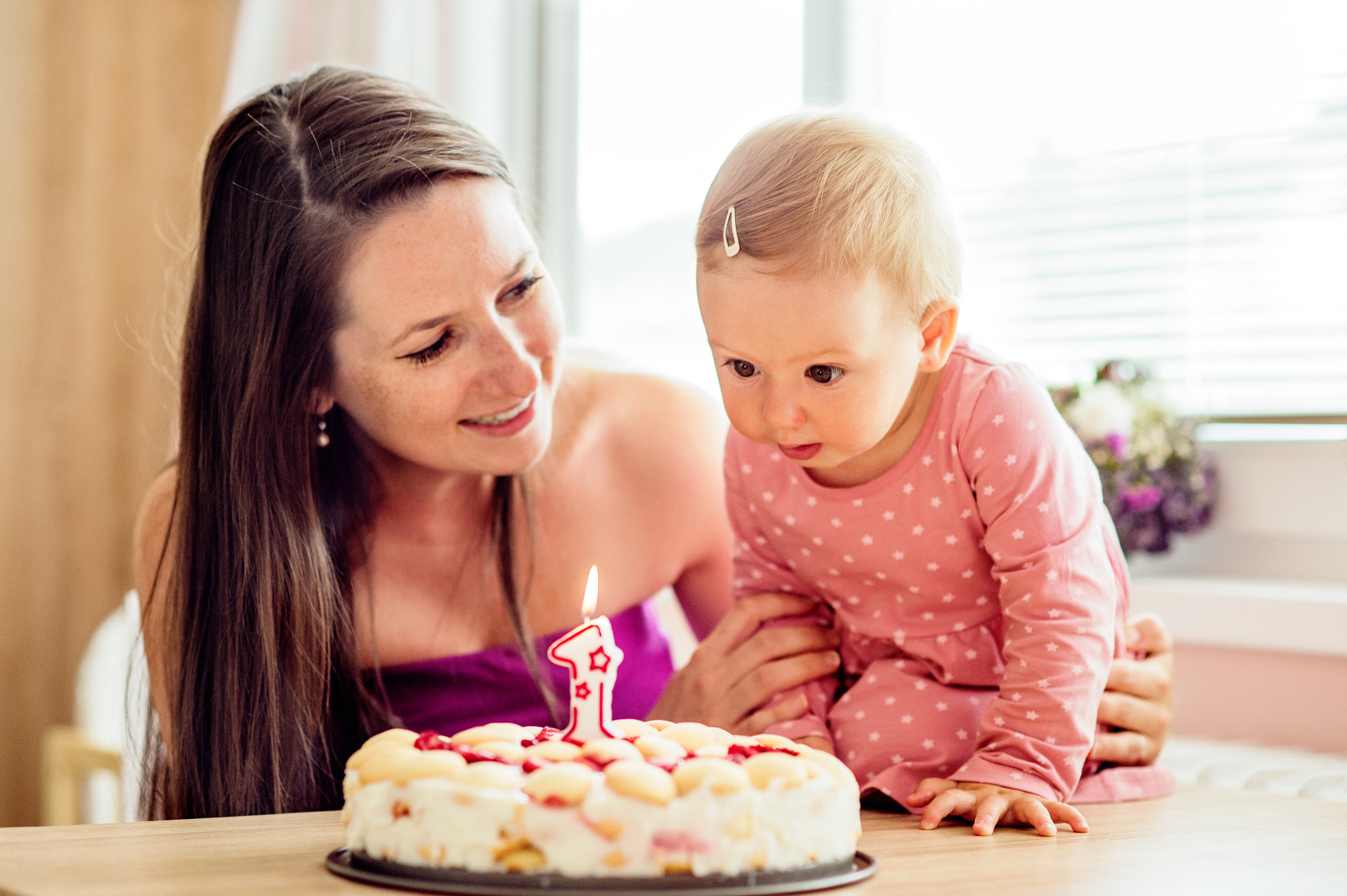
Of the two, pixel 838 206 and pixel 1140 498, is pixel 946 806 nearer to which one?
pixel 838 206

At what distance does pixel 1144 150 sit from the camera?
2.14 meters

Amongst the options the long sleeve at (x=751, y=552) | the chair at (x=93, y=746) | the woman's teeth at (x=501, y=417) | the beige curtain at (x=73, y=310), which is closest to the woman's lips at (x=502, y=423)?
the woman's teeth at (x=501, y=417)

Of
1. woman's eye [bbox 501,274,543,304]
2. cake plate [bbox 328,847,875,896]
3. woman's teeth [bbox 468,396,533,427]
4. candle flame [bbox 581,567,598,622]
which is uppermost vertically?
woman's eye [bbox 501,274,543,304]

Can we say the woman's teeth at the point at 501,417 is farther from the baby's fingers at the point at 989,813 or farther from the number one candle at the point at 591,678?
the baby's fingers at the point at 989,813

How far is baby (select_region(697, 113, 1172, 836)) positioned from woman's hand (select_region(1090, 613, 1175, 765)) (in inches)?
0.9

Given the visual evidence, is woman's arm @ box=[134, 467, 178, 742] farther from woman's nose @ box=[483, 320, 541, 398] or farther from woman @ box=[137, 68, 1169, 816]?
woman's nose @ box=[483, 320, 541, 398]

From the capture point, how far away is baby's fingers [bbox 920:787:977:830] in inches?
39.8

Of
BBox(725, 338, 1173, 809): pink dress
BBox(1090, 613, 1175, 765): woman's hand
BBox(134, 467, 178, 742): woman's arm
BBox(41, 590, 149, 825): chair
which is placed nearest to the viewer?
BBox(725, 338, 1173, 809): pink dress

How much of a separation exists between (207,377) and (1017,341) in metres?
1.44

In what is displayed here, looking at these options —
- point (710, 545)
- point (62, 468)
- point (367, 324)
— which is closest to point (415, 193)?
point (367, 324)

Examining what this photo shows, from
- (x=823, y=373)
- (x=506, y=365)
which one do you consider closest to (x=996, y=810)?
(x=823, y=373)

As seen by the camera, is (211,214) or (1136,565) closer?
(211,214)

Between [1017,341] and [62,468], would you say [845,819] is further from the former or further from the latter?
[62,468]

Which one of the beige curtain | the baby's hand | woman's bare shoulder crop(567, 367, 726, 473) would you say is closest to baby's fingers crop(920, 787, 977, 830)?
the baby's hand
